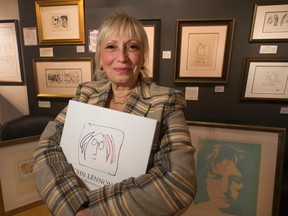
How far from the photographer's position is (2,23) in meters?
1.84

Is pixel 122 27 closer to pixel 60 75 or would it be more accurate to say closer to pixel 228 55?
pixel 228 55

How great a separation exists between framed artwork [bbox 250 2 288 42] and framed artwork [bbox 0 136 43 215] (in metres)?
1.90

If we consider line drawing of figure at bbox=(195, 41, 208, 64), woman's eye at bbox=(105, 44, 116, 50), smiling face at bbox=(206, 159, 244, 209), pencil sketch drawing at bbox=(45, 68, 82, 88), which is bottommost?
smiling face at bbox=(206, 159, 244, 209)

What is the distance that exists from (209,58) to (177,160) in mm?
1236

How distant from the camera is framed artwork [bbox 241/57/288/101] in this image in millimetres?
1450

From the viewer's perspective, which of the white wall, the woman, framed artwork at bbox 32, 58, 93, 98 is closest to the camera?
the woman

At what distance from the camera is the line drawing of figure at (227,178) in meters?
1.25

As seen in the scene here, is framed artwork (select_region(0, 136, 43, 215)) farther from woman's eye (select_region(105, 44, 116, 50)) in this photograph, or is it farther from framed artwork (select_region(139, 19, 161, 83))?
framed artwork (select_region(139, 19, 161, 83))

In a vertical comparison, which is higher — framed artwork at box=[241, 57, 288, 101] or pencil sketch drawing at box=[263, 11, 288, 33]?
pencil sketch drawing at box=[263, 11, 288, 33]

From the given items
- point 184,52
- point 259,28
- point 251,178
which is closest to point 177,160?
point 251,178

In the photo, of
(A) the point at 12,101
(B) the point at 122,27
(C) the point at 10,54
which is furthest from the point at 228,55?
(A) the point at 12,101

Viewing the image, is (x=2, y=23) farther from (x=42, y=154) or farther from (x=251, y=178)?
(x=251, y=178)

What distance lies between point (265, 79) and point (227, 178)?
2.96ft

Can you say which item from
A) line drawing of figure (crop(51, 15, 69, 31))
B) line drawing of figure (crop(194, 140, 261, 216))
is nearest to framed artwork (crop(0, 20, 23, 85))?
line drawing of figure (crop(51, 15, 69, 31))
